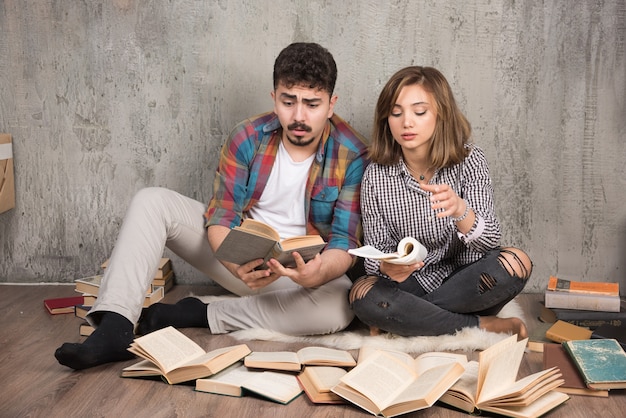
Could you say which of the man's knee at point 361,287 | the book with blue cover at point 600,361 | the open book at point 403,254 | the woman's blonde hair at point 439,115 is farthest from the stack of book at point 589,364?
the woman's blonde hair at point 439,115

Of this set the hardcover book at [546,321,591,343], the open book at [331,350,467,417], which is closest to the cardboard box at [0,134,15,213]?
the open book at [331,350,467,417]

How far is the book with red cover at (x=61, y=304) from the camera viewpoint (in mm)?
3170

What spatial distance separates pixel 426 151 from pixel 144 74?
1.42m

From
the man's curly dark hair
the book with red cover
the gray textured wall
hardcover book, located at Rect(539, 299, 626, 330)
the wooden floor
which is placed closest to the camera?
the wooden floor

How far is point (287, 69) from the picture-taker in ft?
9.12

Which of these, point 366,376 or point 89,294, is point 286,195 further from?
point 366,376

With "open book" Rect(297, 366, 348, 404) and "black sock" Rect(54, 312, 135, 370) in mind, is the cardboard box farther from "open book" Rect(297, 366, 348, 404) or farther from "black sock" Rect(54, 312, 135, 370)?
"open book" Rect(297, 366, 348, 404)

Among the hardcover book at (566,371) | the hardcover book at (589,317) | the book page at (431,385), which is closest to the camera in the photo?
the book page at (431,385)

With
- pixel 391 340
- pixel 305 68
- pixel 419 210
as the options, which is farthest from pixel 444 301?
pixel 305 68

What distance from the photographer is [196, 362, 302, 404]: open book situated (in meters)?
2.26

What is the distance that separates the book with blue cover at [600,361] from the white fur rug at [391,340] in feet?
1.07

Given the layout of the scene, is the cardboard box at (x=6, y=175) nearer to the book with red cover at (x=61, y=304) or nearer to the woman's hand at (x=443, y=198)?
the book with red cover at (x=61, y=304)

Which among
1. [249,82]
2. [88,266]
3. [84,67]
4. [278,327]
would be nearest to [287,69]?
[249,82]

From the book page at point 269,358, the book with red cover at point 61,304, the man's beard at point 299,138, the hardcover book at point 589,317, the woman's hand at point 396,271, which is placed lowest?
the hardcover book at point 589,317
